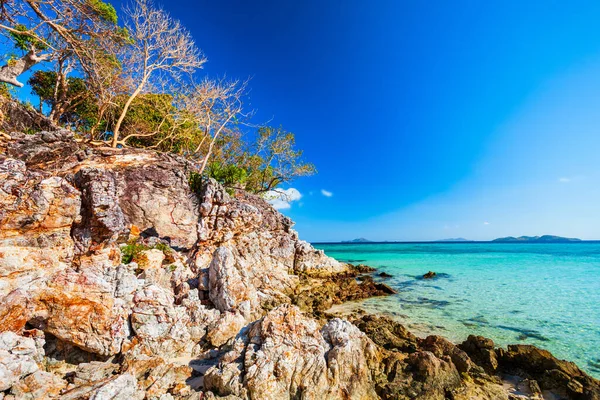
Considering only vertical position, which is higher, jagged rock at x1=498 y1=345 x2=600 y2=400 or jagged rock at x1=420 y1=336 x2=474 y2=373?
jagged rock at x1=420 y1=336 x2=474 y2=373

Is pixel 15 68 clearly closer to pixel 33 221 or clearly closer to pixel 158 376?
pixel 33 221

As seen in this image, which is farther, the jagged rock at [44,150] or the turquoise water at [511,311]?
the jagged rock at [44,150]

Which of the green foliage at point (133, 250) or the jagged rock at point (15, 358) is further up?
the green foliage at point (133, 250)

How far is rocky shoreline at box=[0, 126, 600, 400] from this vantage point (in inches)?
193

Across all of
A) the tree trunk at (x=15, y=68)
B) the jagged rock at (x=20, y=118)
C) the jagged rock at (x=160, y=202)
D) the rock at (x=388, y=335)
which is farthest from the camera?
the jagged rock at (x=20, y=118)

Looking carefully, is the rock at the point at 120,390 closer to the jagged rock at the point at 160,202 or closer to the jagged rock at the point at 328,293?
the jagged rock at the point at 328,293

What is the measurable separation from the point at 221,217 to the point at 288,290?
5.40 m

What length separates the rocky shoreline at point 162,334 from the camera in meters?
4.91

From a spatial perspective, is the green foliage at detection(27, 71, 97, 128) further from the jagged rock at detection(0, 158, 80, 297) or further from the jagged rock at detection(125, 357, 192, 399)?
the jagged rock at detection(125, 357, 192, 399)

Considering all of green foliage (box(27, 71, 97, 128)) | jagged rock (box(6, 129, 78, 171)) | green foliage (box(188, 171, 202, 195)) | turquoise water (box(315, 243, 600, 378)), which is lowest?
turquoise water (box(315, 243, 600, 378))

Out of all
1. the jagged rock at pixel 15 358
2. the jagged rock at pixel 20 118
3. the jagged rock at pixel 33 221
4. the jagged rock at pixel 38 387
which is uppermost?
the jagged rock at pixel 20 118

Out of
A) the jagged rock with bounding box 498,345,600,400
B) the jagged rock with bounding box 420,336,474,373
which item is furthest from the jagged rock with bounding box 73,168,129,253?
the jagged rock with bounding box 498,345,600,400

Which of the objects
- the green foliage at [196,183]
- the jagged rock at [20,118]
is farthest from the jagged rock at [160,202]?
the jagged rock at [20,118]

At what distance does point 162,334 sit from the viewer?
21.4 ft
